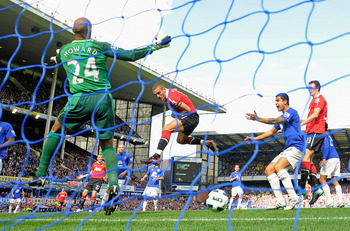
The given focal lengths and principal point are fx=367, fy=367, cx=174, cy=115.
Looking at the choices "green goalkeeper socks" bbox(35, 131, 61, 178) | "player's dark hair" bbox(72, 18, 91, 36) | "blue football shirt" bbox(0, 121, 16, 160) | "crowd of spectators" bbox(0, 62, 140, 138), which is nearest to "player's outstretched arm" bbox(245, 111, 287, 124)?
"player's dark hair" bbox(72, 18, 91, 36)

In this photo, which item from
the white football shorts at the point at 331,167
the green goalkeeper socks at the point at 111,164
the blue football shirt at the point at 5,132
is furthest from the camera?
the white football shorts at the point at 331,167

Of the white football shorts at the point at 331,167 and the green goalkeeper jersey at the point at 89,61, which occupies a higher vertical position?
the green goalkeeper jersey at the point at 89,61

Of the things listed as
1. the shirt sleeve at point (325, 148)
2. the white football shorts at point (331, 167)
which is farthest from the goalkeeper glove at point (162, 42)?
the white football shorts at point (331, 167)

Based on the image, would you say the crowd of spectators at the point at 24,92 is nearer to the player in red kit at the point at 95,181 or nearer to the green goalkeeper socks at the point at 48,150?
the player in red kit at the point at 95,181

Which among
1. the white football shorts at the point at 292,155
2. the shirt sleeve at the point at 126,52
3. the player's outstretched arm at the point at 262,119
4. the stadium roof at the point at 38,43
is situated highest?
the stadium roof at the point at 38,43

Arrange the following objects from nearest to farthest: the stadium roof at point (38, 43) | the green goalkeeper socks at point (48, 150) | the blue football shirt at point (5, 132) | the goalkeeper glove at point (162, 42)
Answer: the goalkeeper glove at point (162, 42), the green goalkeeper socks at point (48, 150), the blue football shirt at point (5, 132), the stadium roof at point (38, 43)

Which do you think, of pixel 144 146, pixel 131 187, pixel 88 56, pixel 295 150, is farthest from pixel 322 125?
pixel 144 146

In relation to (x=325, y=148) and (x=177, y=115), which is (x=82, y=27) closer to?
(x=177, y=115)

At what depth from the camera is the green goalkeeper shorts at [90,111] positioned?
372 centimetres

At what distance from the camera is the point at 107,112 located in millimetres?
3775

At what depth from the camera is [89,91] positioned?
3.79m

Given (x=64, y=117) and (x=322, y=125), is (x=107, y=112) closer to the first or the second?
(x=64, y=117)

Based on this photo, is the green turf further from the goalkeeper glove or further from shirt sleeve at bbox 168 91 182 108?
the goalkeeper glove

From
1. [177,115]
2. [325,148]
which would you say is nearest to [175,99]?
[177,115]
